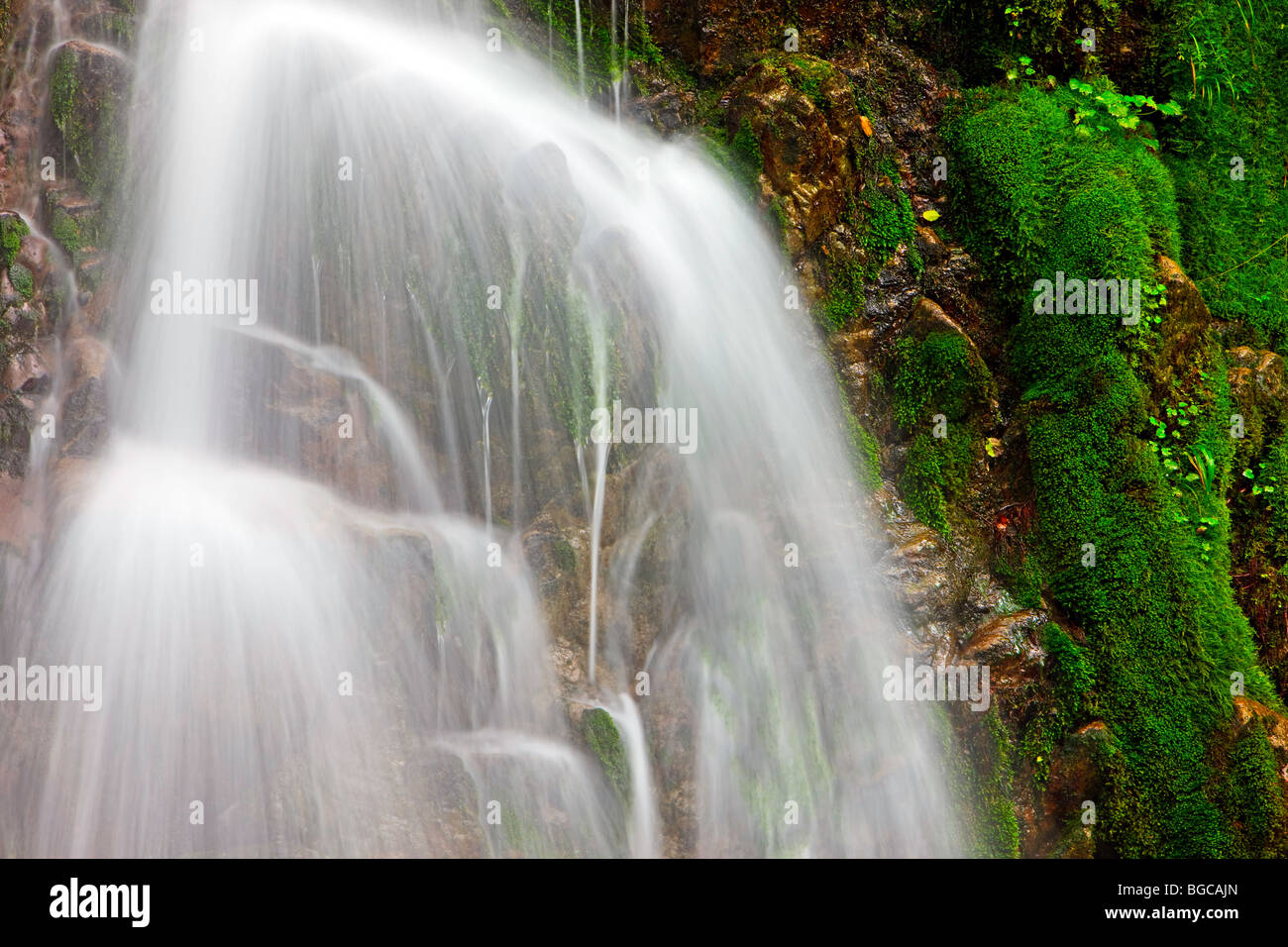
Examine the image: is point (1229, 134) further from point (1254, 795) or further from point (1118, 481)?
point (1254, 795)

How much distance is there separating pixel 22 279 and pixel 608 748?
4.88 meters

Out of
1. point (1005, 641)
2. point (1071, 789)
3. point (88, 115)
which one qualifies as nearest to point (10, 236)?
point (88, 115)

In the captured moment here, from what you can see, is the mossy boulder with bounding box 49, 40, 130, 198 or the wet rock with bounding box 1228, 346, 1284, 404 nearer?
the mossy boulder with bounding box 49, 40, 130, 198

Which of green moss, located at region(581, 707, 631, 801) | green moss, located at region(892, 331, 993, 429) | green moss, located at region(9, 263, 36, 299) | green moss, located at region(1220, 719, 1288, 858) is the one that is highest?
green moss, located at region(9, 263, 36, 299)

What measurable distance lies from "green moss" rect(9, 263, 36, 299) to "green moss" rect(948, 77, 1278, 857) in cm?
680

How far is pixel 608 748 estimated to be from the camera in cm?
595

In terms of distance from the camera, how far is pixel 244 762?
566 cm

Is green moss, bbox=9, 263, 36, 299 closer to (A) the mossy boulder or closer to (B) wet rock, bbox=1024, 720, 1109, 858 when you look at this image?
(A) the mossy boulder

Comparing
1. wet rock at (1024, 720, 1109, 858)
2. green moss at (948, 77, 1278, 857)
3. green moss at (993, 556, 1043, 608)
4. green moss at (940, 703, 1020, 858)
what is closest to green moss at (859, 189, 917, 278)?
green moss at (948, 77, 1278, 857)

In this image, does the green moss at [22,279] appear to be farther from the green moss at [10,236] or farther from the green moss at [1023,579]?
the green moss at [1023,579]

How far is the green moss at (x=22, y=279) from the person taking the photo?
6.34 meters

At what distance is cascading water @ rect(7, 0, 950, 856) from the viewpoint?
5.73m

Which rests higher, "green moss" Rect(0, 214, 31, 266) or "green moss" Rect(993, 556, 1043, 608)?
"green moss" Rect(0, 214, 31, 266)

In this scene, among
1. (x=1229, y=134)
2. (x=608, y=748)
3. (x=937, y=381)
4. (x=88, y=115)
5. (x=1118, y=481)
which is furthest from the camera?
(x=1229, y=134)
